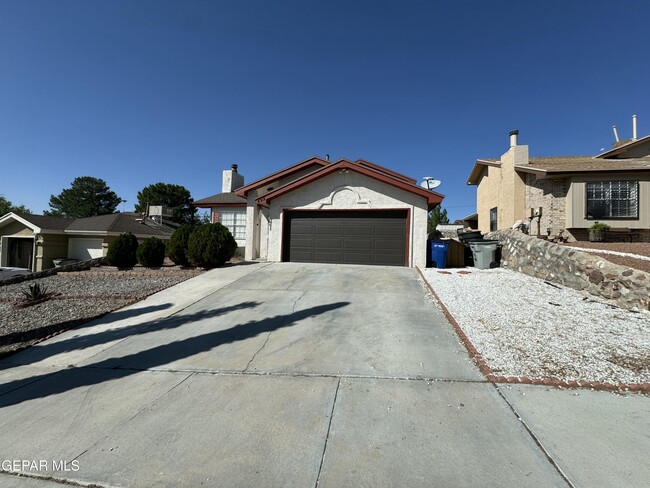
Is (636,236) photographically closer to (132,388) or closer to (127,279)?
(132,388)

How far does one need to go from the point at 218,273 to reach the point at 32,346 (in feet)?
18.1

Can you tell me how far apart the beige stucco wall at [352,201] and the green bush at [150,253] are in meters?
4.52

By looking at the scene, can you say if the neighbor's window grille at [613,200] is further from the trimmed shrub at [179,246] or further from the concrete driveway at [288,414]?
the trimmed shrub at [179,246]

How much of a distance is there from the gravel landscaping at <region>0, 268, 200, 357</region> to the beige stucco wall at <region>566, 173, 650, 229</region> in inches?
646

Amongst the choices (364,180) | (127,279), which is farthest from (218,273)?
(364,180)

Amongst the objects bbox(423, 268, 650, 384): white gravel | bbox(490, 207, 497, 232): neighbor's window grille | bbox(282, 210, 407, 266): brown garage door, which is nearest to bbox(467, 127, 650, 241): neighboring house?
bbox(490, 207, 497, 232): neighbor's window grille

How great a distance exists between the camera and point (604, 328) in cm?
Answer: 482

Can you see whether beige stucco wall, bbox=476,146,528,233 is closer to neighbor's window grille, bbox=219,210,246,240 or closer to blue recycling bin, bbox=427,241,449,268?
blue recycling bin, bbox=427,241,449,268

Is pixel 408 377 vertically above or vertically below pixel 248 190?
below

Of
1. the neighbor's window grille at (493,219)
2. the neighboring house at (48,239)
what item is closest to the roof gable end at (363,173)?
the neighbor's window grille at (493,219)

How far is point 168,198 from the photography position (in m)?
44.6

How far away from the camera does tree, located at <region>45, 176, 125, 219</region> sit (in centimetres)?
4925

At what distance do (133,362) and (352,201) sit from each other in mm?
9749

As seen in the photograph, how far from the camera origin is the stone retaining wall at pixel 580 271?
5789mm
